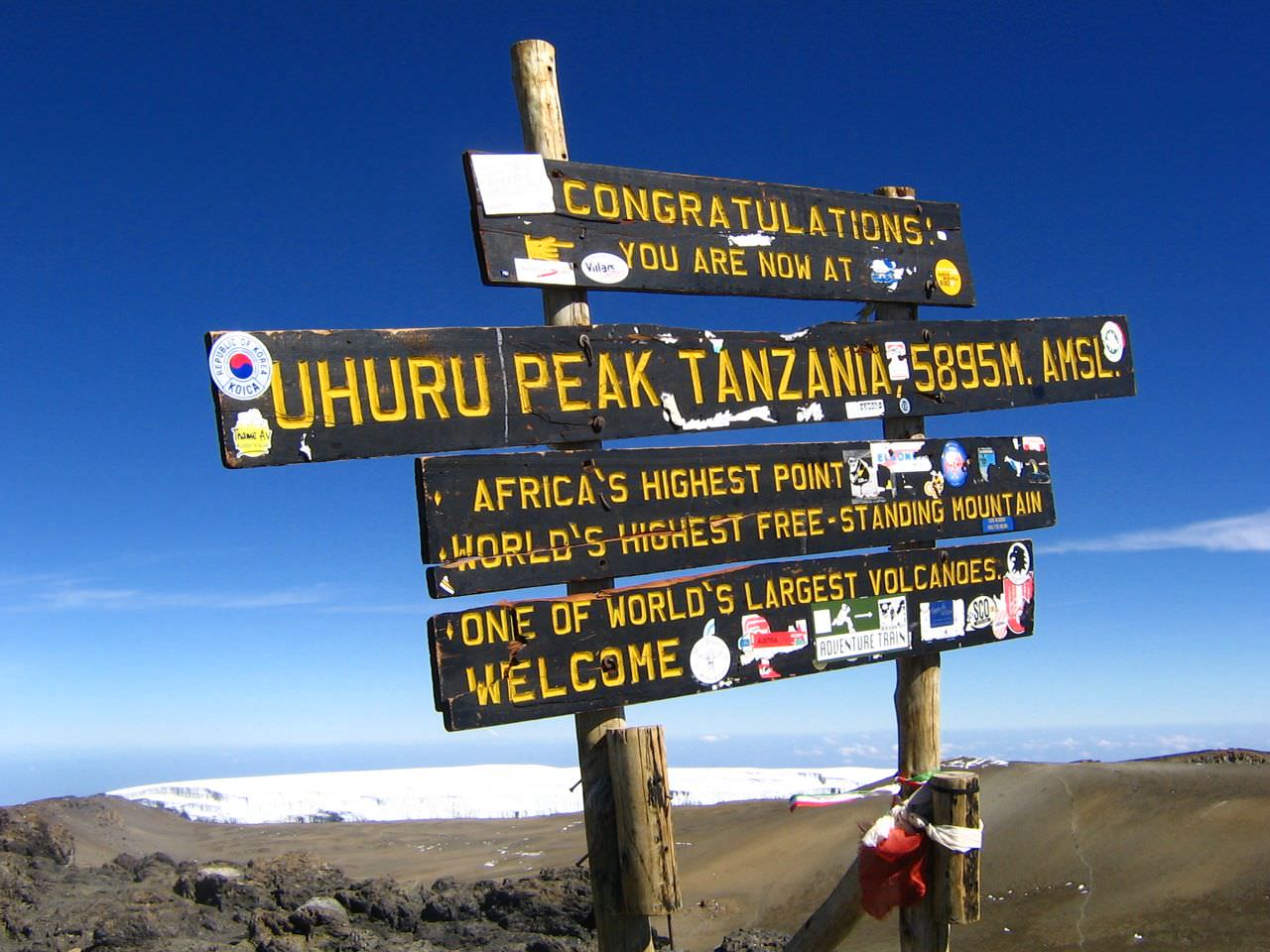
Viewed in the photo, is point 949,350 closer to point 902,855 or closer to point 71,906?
point 902,855

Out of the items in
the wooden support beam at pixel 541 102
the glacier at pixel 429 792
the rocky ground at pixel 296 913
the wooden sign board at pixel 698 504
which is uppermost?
the wooden support beam at pixel 541 102

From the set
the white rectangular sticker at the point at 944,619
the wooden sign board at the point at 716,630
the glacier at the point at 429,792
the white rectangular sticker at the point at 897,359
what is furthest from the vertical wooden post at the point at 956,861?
the glacier at the point at 429,792

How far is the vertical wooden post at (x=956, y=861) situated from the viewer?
4.94 metres

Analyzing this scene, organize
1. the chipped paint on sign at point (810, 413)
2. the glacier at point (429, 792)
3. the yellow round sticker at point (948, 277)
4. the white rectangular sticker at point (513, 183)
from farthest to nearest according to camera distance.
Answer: the glacier at point (429, 792) < the yellow round sticker at point (948, 277) < the chipped paint on sign at point (810, 413) < the white rectangular sticker at point (513, 183)

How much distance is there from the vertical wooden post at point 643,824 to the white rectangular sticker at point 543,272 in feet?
6.34

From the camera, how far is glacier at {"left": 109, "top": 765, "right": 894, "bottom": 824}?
1697 cm

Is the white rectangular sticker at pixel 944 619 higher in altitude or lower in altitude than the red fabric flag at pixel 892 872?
higher

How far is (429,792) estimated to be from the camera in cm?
1848

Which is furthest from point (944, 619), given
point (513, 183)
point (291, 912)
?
point (291, 912)

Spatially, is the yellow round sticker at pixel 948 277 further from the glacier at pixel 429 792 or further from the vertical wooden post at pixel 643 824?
the glacier at pixel 429 792

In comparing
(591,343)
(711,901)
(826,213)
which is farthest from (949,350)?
(711,901)

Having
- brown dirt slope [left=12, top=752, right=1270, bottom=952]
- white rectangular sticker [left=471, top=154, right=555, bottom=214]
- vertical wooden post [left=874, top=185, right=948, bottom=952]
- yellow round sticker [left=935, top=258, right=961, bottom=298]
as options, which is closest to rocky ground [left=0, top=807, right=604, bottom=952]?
brown dirt slope [left=12, top=752, right=1270, bottom=952]

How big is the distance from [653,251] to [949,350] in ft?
6.12

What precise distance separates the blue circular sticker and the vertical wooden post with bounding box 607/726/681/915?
2355 millimetres
